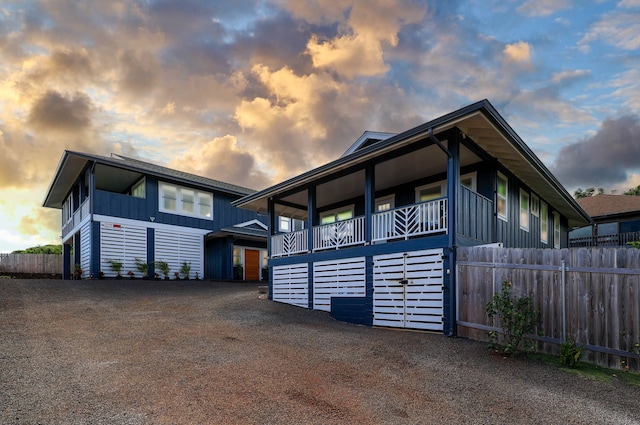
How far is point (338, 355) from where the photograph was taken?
23.0ft

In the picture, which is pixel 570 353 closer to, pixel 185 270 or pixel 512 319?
pixel 512 319

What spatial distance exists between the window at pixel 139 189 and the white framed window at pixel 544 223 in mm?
19122

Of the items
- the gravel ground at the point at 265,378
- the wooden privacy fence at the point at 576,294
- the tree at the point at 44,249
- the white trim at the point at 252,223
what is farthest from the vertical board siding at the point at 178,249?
the tree at the point at 44,249

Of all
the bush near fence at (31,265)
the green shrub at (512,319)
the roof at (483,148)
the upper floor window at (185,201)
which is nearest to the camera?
the green shrub at (512,319)

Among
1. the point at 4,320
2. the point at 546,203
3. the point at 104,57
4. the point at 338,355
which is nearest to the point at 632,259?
the point at 338,355

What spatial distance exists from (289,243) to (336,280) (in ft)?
10.8

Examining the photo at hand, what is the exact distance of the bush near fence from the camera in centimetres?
2355

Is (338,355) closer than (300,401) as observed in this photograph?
No

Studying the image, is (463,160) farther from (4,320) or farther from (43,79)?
(43,79)

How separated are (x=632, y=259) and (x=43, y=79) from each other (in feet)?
63.2

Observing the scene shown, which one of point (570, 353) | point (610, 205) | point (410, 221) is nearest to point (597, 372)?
point (570, 353)

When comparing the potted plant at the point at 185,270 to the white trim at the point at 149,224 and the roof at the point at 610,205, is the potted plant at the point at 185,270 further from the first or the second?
the roof at the point at 610,205

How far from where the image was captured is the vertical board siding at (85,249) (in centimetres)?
1851

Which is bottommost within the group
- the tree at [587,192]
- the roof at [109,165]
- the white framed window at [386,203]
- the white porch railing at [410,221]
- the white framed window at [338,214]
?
the white porch railing at [410,221]
